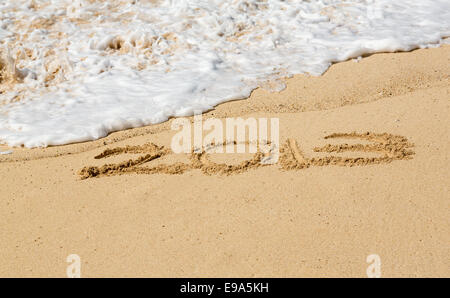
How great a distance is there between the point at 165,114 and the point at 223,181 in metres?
1.03

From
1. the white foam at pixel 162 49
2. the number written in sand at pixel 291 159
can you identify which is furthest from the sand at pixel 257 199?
the white foam at pixel 162 49

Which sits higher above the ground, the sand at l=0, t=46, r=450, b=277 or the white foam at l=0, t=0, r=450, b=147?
the white foam at l=0, t=0, r=450, b=147

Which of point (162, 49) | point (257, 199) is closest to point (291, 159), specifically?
point (257, 199)

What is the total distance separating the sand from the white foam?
32 centimetres

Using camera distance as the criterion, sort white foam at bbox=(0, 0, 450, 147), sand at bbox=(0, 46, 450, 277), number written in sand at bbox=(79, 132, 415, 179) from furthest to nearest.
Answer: white foam at bbox=(0, 0, 450, 147), number written in sand at bbox=(79, 132, 415, 179), sand at bbox=(0, 46, 450, 277)

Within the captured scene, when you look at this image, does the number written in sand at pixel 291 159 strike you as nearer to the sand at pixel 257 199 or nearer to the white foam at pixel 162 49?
the sand at pixel 257 199

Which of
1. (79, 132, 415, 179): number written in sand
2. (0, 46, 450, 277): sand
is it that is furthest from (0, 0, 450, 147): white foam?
(79, 132, 415, 179): number written in sand

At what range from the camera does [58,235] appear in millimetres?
2686

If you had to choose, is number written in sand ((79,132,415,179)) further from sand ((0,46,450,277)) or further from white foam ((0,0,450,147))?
white foam ((0,0,450,147))

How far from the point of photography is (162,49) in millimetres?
4859

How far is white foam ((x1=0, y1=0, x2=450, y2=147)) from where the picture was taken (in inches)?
155

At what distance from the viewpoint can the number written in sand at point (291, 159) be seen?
3090 millimetres

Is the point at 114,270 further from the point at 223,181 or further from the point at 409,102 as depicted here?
the point at 409,102
